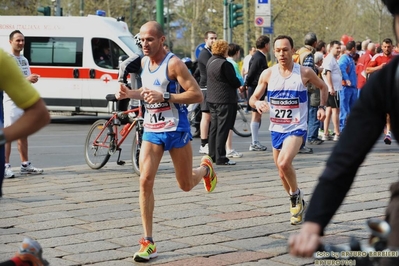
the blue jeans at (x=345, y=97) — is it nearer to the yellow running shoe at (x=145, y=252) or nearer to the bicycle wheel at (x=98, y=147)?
the bicycle wheel at (x=98, y=147)

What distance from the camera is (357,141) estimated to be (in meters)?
2.92

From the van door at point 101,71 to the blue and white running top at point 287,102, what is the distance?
12218 millimetres

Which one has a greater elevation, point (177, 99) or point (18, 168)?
point (177, 99)

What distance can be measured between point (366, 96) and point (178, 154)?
14.4 ft

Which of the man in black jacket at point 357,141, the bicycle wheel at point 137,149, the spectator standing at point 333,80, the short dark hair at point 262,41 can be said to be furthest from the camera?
the spectator standing at point 333,80

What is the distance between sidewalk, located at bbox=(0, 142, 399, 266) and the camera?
6820mm

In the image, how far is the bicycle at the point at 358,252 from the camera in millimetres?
2699

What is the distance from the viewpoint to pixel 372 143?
9.60 feet

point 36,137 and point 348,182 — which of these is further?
point 36,137

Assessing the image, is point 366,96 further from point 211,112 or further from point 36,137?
point 36,137

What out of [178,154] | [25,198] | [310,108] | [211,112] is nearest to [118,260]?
[178,154]

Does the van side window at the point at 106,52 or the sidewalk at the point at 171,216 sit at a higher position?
the van side window at the point at 106,52

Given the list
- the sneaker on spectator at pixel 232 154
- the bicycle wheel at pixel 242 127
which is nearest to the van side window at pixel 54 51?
the bicycle wheel at pixel 242 127

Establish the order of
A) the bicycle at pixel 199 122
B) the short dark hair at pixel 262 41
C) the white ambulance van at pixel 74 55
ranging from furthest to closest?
1. the white ambulance van at pixel 74 55
2. the bicycle at pixel 199 122
3. the short dark hair at pixel 262 41
